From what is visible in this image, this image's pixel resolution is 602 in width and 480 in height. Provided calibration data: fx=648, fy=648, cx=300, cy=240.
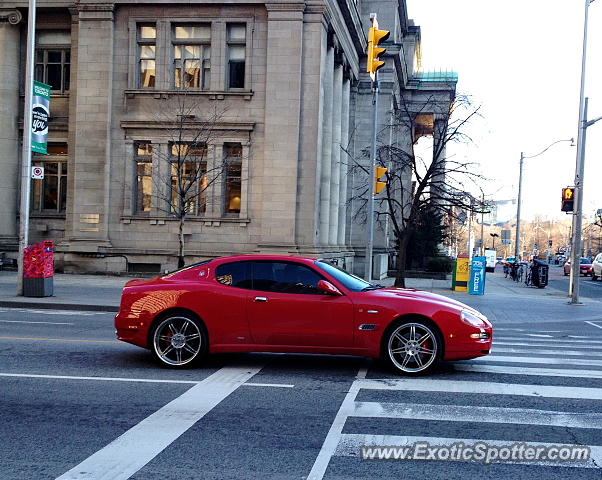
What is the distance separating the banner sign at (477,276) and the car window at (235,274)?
17.0 meters

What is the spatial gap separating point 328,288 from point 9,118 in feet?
81.8

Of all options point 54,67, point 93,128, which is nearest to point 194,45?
point 93,128

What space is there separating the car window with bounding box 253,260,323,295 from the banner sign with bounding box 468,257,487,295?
16786 mm

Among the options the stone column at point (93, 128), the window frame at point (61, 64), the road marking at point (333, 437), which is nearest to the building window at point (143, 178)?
the stone column at point (93, 128)

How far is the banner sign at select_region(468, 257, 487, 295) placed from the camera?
A: 79.7ft

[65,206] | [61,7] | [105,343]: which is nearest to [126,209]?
[65,206]

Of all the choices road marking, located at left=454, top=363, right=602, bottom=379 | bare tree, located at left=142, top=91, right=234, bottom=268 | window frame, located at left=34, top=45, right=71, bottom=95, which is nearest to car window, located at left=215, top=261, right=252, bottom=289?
road marking, located at left=454, top=363, right=602, bottom=379

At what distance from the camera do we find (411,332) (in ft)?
26.8

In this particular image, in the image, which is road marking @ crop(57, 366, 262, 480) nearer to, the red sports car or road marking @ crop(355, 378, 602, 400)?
the red sports car

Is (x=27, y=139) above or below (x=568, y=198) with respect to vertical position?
above

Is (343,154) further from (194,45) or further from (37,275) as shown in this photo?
(37,275)

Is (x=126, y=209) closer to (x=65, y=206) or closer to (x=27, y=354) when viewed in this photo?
(x=65, y=206)

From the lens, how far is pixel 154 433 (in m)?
5.72

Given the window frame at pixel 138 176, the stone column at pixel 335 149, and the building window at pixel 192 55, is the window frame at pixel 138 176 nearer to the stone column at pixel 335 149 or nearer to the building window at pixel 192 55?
the building window at pixel 192 55
